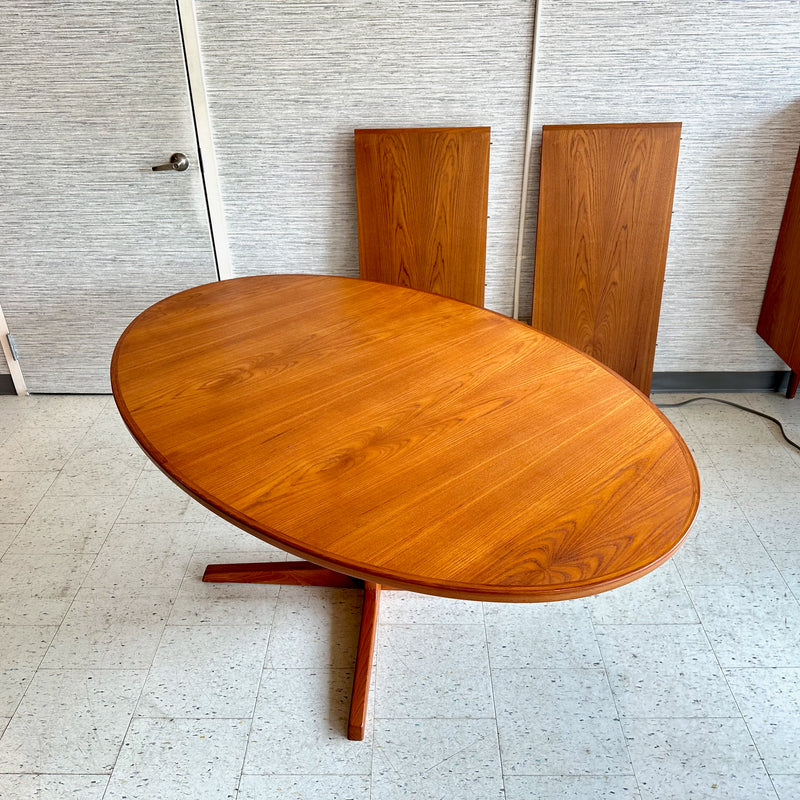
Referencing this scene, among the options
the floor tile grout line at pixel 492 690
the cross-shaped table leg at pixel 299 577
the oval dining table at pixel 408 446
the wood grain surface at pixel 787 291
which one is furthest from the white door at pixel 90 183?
the wood grain surface at pixel 787 291

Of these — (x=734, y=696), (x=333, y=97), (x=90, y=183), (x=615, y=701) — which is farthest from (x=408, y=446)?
(x=90, y=183)

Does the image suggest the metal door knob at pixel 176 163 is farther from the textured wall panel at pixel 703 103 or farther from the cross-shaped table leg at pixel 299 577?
the cross-shaped table leg at pixel 299 577

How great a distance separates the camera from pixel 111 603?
2062mm

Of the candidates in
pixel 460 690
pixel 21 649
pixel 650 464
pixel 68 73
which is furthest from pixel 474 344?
pixel 68 73

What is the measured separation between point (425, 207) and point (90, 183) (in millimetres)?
1217

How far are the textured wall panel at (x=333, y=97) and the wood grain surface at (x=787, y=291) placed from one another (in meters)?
1.00

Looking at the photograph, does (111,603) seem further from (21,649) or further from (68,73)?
(68,73)

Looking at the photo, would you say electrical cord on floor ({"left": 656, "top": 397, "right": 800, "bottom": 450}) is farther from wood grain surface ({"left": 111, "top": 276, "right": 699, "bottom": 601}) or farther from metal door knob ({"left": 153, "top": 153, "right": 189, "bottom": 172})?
metal door knob ({"left": 153, "top": 153, "right": 189, "bottom": 172})

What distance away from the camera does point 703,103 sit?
2.52m

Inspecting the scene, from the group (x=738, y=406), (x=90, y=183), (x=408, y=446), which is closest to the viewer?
(x=408, y=446)

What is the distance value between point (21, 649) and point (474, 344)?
4.71 feet

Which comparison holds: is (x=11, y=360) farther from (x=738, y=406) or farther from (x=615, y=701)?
(x=738, y=406)

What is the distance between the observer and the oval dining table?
46.4 inches

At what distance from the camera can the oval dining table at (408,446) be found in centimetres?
118
